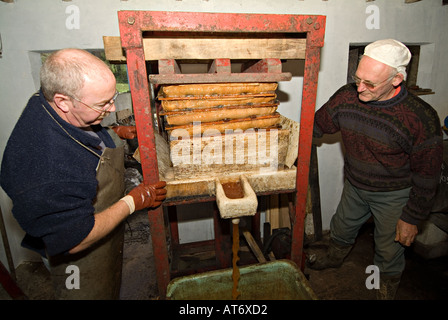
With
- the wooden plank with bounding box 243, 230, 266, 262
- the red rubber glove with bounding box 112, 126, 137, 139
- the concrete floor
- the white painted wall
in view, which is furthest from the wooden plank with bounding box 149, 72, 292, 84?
the concrete floor

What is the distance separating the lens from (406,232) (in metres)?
2.11

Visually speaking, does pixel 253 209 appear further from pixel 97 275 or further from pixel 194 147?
pixel 97 275

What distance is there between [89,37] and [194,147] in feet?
6.69

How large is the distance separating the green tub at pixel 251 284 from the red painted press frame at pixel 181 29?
0.31 m

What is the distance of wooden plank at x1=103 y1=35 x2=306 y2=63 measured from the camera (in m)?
1.44

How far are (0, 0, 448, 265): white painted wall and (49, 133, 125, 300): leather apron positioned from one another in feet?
5.27

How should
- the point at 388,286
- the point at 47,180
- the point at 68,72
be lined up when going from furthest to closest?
the point at 388,286
the point at 68,72
the point at 47,180

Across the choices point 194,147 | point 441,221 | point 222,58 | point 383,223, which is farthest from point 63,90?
point 441,221

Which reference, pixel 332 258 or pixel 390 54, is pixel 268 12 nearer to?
pixel 390 54

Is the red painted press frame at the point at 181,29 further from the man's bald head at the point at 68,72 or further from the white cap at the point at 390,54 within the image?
the white cap at the point at 390,54

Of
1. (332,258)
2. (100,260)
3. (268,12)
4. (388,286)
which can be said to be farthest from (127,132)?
(388,286)

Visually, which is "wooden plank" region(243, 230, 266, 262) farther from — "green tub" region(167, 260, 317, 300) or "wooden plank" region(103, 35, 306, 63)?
"wooden plank" region(103, 35, 306, 63)

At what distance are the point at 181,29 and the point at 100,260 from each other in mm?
1813

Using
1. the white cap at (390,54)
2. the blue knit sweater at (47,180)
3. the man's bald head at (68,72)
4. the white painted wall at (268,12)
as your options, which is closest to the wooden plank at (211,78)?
the man's bald head at (68,72)
